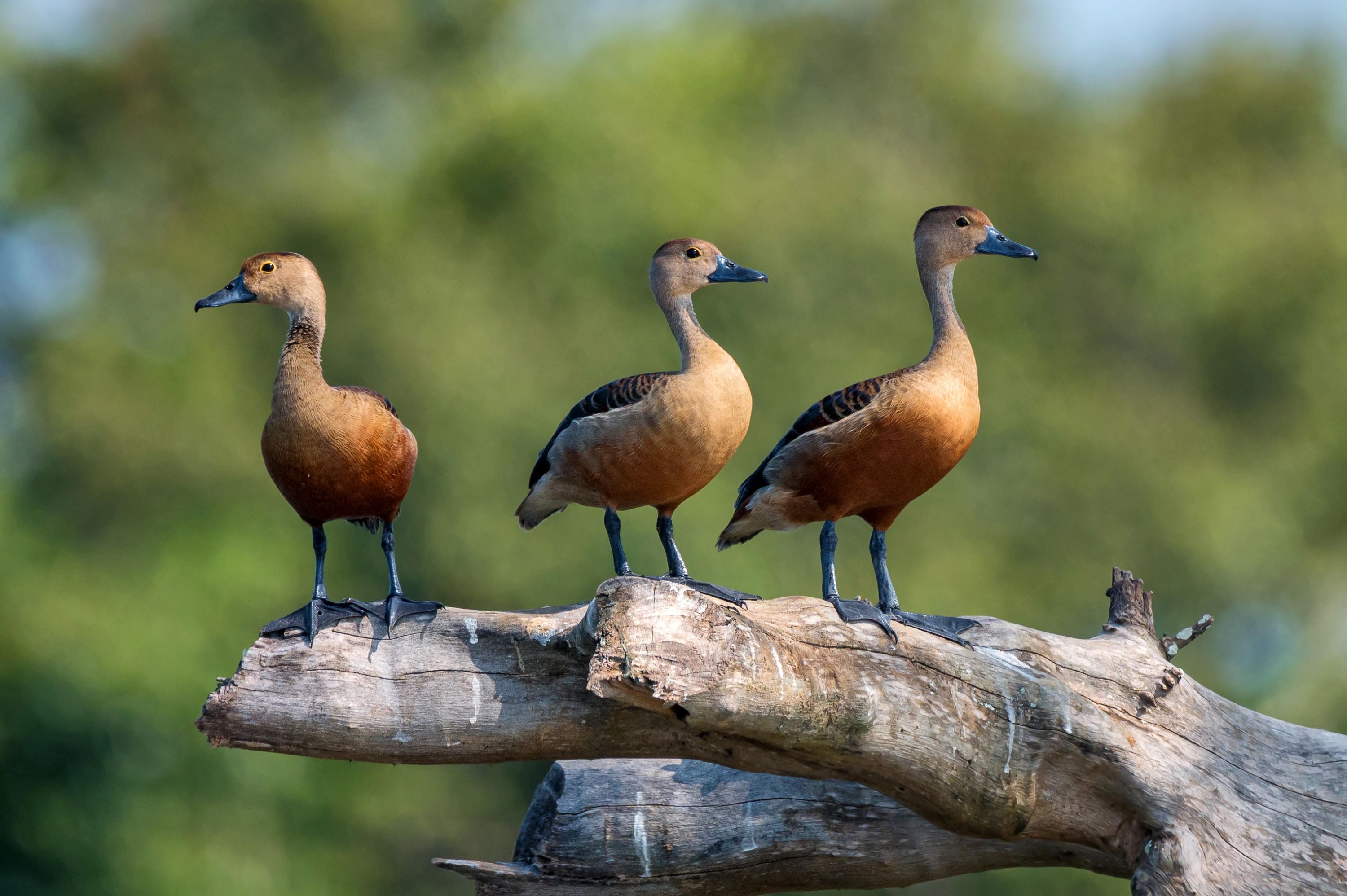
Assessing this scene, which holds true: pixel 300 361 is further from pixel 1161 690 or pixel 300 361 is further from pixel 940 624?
pixel 1161 690

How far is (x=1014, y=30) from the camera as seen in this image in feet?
58.7

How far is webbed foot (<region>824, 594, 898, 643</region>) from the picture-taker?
5.36 m

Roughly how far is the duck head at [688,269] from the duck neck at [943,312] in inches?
28.0

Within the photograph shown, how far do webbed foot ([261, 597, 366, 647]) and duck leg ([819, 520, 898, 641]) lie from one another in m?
1.74

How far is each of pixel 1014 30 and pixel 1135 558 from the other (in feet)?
23.3

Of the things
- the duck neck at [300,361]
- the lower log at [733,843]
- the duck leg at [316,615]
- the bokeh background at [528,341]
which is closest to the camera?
the duck leg at [316,615]

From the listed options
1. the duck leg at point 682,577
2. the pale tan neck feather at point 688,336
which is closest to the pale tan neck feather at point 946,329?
the pale tan neck feather at point 688,336

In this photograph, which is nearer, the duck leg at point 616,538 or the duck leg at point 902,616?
the duck leg at point 902,616

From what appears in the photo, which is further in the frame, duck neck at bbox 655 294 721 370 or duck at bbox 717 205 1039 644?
duck neck at bbox 655 294 721 370

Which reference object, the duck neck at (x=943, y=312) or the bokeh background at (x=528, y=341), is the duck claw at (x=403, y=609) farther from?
the bokeh background at (x=528, y=341)

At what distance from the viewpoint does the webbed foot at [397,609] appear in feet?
17.4

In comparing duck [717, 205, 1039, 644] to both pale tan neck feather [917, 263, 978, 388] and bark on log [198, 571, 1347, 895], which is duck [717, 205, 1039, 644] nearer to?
pale tan neck feather [917, 263, 978, 388]

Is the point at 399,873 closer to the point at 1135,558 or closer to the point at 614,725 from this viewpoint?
the point at 1135,558

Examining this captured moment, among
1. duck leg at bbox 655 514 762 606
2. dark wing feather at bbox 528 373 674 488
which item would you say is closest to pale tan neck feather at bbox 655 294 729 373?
dark wing feather at bbox 528 373 674 488
